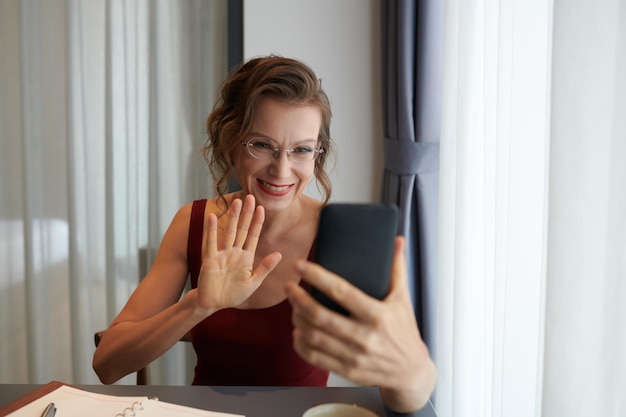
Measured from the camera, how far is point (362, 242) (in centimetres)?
81

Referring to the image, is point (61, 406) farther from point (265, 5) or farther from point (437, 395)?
point (265, 5)

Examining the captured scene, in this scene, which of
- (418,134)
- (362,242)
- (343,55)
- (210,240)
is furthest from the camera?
(343,55)

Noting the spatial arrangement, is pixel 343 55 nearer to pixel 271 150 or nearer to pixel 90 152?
pixel 271 150

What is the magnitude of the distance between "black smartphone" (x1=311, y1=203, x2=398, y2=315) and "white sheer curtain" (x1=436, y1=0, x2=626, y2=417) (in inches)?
13.5

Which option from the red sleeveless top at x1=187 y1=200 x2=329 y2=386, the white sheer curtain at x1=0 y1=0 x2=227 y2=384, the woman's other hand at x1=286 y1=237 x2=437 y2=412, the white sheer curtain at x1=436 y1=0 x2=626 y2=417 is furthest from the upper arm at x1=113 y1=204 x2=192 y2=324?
the white sheer curtain at x1=0 y1=0 x2=227 y2=384

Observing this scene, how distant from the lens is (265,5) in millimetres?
2393

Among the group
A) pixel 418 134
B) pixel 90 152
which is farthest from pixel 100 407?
pixel 90 152

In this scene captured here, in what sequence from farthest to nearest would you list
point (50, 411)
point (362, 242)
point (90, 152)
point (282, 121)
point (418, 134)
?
point (90, 152), point (418, 134), point (282, 121), point (50, 411), point (362, 242)

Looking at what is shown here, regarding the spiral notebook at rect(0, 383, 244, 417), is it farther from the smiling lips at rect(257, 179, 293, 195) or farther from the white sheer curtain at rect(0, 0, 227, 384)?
the white sheer curtain at rect(0, 0, 227, 384)

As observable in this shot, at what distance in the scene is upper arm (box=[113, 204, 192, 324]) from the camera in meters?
1.48

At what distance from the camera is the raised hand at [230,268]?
1106 mm

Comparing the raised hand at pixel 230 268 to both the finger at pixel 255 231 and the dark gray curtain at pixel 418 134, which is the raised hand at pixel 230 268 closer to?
the finger at pixel 255 231

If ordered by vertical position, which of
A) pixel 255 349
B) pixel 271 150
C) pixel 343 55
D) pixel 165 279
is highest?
pixel 343 55

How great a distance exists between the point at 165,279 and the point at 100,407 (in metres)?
0.62
